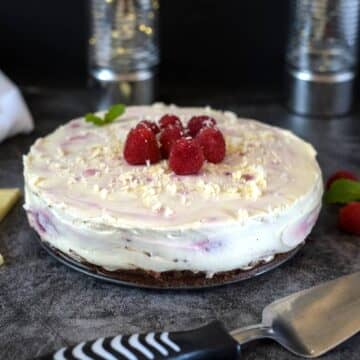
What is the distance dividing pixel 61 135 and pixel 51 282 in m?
0.29

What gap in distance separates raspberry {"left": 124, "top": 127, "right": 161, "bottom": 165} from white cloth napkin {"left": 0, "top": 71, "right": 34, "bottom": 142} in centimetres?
43

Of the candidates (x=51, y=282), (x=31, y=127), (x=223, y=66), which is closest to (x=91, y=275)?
(x=51, y=282)

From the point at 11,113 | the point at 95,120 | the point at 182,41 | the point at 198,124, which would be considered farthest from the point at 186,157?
the point at 182,41

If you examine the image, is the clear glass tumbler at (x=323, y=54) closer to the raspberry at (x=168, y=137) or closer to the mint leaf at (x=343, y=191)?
the mint leaf at (x=343, y=191)

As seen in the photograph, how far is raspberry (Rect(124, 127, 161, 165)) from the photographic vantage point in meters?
1.12

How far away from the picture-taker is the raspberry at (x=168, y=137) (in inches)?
44.9

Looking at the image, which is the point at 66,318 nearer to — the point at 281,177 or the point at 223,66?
the point at 281,177

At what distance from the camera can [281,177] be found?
1.12m

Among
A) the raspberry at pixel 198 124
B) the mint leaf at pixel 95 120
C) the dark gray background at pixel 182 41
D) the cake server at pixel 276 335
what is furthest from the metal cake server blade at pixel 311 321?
the dark gray background at pixel 182 41

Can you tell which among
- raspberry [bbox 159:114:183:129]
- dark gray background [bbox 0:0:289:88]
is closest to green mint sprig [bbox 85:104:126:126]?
raspberry [bbox 159:114:183:129]

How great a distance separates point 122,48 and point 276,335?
0.86 meters

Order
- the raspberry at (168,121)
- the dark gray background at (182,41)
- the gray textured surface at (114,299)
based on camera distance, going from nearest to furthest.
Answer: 1. the gray textured surface at (114,299)
2. the raspberry at (168,121)
3. the dark gray background at (182,41)

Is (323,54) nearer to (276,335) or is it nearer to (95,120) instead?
(95,120)

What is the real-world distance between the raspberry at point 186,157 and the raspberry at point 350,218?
0.25 m
